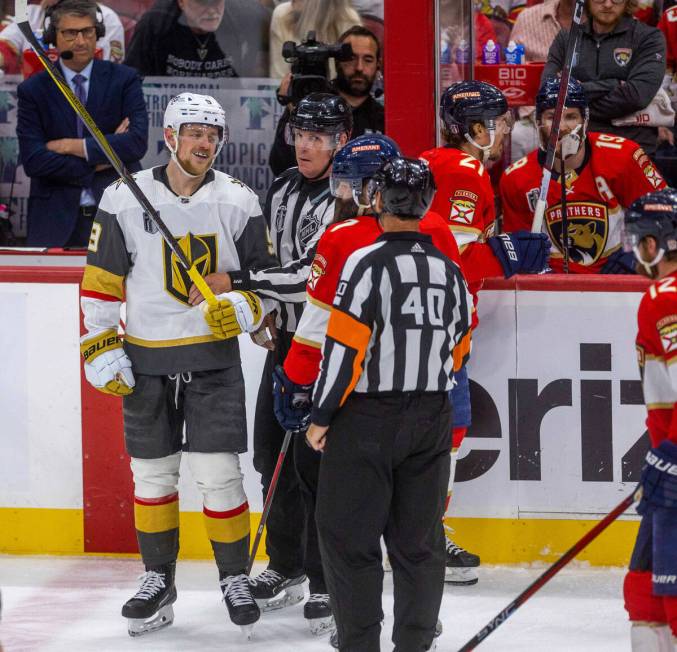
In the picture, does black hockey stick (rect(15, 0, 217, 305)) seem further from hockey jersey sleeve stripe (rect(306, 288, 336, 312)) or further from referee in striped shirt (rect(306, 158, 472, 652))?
referee in striped shirt (rect(306, 158, 472, 652))

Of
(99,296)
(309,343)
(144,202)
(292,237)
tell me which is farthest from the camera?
(292,237)

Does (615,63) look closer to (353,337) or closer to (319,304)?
(319,304)

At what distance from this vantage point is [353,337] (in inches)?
118

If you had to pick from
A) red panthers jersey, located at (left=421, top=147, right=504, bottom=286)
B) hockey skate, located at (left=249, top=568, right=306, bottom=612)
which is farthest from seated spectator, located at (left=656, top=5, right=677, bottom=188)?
hockey skate, located at (left=249, top=568, right=306, bottom=612)

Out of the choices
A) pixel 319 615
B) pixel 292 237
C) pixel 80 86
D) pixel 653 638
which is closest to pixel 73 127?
pixel 80 86

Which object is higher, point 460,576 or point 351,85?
point 351,85

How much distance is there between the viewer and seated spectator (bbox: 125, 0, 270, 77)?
228 inches

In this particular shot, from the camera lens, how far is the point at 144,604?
12.5 ft

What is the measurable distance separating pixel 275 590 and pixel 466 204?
1.27 m

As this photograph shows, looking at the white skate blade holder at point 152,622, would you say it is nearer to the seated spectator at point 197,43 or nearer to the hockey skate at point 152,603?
the hockey skate at point 152,603

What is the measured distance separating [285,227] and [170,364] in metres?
0.53

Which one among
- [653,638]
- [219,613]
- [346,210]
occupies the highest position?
[346,210]

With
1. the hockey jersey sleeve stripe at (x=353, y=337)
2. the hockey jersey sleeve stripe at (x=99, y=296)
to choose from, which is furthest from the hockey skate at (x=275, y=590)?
the hockey jersey sleeve stripe at (x=353, y=337)

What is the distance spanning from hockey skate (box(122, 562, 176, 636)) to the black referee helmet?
1403mm
